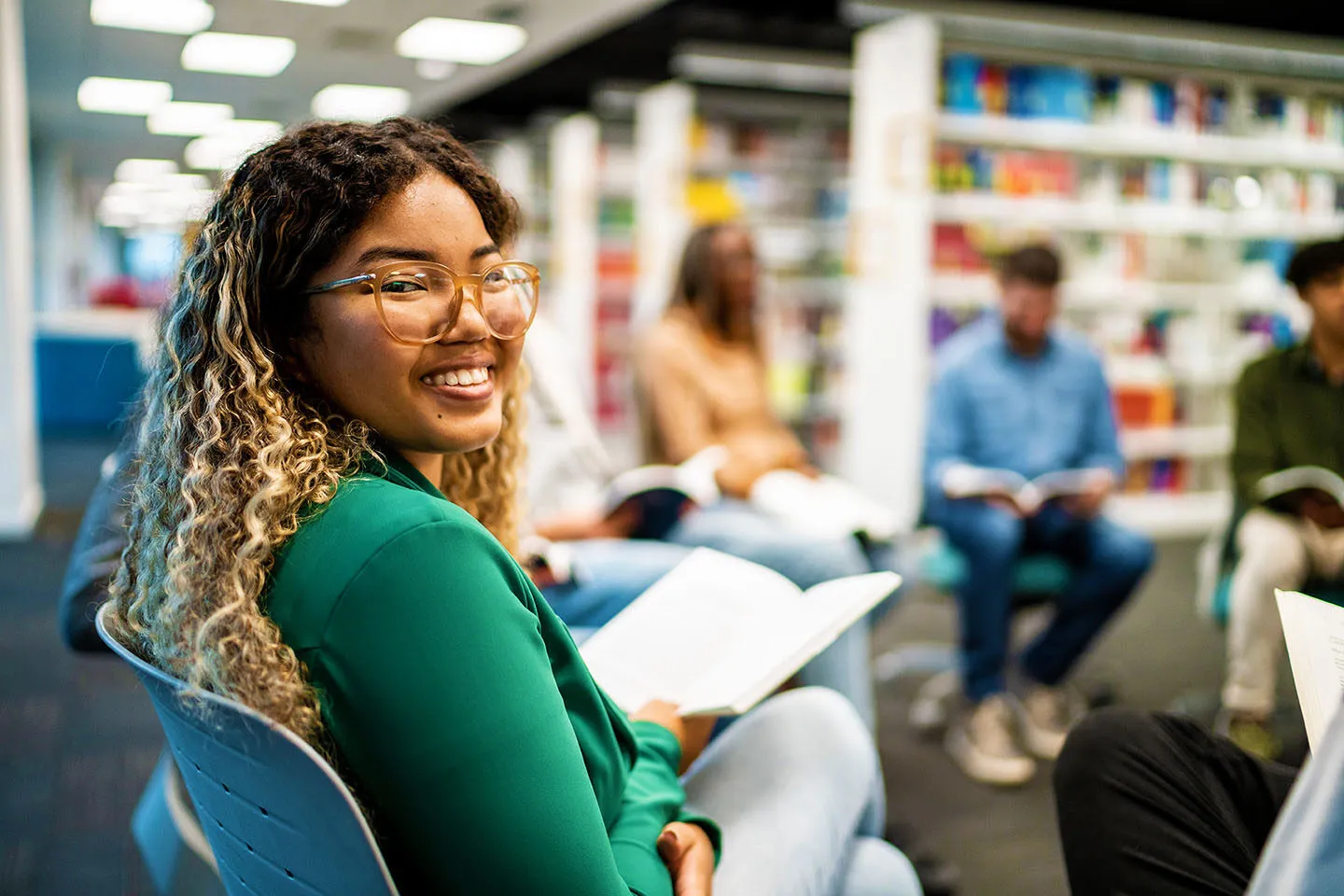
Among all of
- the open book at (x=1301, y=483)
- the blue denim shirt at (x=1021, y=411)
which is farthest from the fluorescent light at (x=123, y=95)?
the open book at (x=1301, y=483)

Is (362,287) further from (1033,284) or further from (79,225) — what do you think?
(79,225)

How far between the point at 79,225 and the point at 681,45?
1726 centimetres

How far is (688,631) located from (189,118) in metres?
12.1

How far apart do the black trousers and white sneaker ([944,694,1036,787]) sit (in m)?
1.43

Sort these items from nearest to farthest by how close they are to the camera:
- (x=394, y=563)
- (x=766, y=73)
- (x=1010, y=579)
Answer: (x=394, y=563) → (x=1010, y=579) → (x=766, y=73)

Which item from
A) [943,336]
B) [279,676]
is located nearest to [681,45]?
[943,336]

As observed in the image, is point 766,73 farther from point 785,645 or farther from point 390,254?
point 390,254

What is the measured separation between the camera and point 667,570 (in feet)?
6.36

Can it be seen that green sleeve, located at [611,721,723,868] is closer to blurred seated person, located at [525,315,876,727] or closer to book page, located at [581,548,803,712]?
book page, located at [581,548,803,712]

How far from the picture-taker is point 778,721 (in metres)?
1.22

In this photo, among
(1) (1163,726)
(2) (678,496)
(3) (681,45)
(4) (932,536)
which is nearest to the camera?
(1) (1163,726)

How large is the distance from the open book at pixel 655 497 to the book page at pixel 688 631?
1069 mm

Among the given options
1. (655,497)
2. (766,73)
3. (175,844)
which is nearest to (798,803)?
(175,844)

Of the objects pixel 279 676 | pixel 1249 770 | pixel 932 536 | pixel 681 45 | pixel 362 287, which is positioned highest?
pixel 681 45
